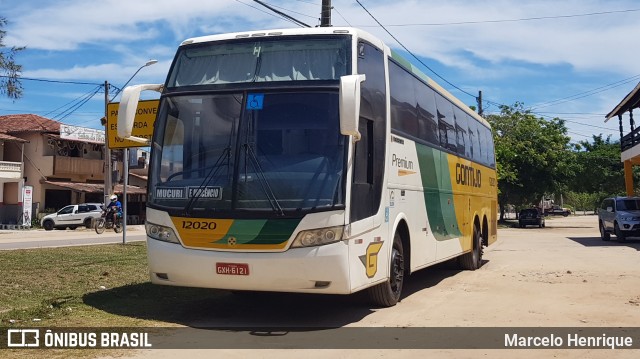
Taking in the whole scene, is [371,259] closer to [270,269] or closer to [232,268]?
[270,269]

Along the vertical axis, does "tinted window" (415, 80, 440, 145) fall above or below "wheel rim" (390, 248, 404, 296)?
above

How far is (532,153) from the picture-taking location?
162ft

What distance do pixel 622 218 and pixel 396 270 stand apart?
20.5 metres

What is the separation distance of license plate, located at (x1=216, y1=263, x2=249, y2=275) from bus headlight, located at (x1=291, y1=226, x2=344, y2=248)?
63cm

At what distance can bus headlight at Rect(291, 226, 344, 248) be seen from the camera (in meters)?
7.29

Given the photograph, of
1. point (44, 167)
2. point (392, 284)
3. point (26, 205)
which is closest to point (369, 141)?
point (392, 284)

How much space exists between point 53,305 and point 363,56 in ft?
17.3

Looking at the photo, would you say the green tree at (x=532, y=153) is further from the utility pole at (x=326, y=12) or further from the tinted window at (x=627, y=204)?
the utility pole at (x=326, y=12)

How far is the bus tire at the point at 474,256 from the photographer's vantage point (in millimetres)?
14836

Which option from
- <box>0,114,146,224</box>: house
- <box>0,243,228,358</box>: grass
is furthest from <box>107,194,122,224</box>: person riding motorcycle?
<box>0,243,228,358</box>: grass

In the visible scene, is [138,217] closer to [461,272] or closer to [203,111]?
[461,272]

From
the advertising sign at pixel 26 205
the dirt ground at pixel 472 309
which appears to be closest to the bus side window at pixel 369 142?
the dirt ground at pixel 472 309

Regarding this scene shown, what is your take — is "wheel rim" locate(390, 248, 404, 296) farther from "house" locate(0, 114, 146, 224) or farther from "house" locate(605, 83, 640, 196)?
"house" locate(0, 114, 146, 224)

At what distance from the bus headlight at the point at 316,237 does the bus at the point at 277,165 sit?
0.01 meters
